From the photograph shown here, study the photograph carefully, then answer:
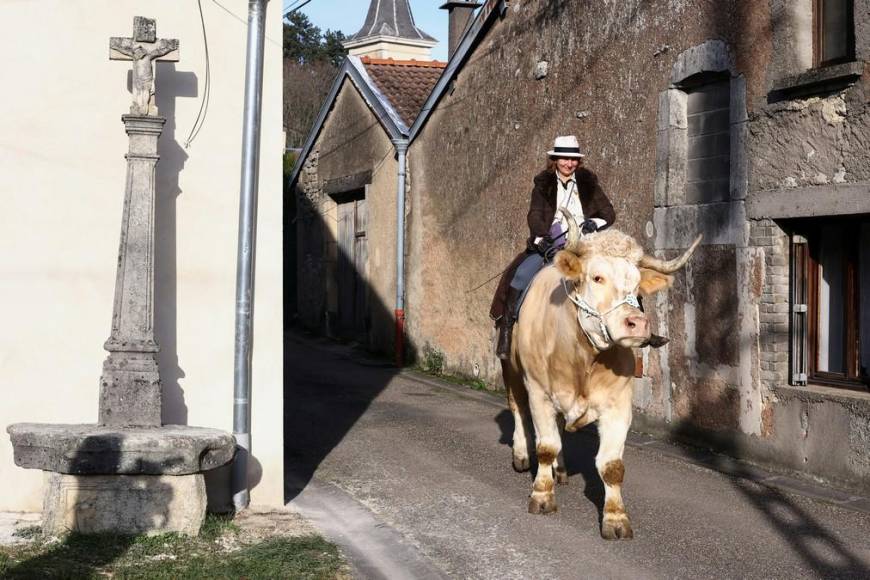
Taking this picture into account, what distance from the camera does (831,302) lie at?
9.20 meters

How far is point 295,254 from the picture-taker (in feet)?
82.7

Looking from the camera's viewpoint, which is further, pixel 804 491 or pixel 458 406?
pixel 458 406

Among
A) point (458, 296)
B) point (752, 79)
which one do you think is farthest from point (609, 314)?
point (458, 296)

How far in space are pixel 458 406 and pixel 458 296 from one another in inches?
125

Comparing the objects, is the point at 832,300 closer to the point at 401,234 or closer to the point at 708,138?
the point at 708,138

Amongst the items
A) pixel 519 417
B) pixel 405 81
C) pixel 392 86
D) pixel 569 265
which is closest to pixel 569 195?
pixel 519 417

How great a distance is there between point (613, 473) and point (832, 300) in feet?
11.1

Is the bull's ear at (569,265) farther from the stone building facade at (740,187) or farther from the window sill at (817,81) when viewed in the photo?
the window sill at (817,81)

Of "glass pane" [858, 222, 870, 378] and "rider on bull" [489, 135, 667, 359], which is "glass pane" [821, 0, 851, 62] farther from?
"rider on bull" [489, 135, 667, 359]

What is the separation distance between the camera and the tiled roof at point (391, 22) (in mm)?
42844

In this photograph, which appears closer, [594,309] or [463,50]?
[594,309]

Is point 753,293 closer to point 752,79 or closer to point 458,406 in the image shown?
point 752,79

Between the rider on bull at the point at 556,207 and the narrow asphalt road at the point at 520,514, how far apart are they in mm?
1360

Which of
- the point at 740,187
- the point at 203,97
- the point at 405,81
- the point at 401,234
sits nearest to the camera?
the point at 203,97
